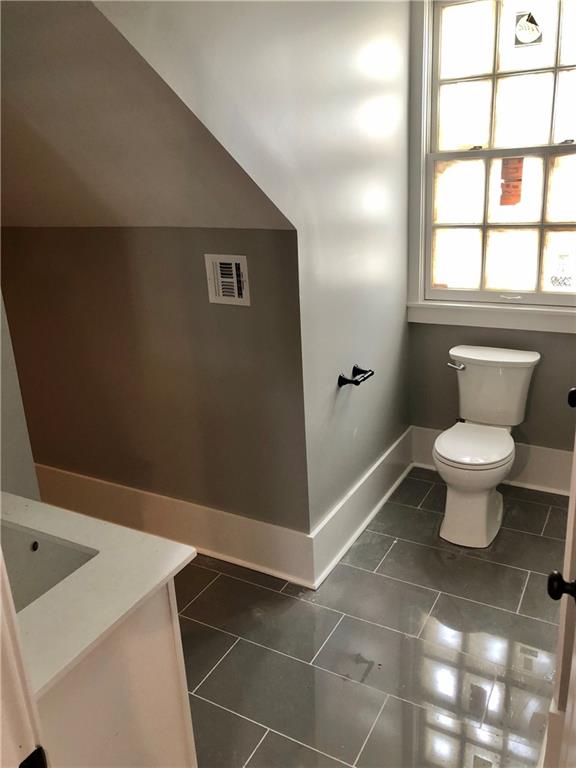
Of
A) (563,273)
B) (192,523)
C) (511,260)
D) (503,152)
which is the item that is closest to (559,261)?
(563,273)

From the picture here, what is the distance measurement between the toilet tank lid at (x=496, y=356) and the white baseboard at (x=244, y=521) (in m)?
0.59

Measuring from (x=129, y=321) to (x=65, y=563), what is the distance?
127cm

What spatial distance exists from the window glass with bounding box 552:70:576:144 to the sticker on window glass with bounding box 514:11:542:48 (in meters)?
0.19

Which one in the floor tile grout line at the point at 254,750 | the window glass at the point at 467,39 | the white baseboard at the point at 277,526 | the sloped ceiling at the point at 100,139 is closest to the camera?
the sloped ceiling at the point at 100,139

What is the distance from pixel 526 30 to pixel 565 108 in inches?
14.8

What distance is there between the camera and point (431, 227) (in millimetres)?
3064

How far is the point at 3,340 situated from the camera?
1776mm

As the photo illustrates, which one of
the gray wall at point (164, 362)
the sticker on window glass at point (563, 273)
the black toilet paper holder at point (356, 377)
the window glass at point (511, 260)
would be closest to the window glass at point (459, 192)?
the window glass at point (511, 260)

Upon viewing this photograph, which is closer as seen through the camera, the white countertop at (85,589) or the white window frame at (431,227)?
the white countertop at (85,589)

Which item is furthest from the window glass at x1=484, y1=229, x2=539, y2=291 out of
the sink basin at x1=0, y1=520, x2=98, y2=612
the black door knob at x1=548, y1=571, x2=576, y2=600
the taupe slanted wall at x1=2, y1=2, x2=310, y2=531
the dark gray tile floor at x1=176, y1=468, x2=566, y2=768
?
the sink basin at x1=0, y1=520, x2=98, y2=612

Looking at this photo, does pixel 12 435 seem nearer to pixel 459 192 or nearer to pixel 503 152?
pixel 459 192

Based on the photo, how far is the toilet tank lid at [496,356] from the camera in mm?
2779

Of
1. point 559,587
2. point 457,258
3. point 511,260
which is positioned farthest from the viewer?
point 457,258

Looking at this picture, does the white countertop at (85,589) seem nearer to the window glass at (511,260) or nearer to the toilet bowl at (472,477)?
the toilet bowl at (472,477)
